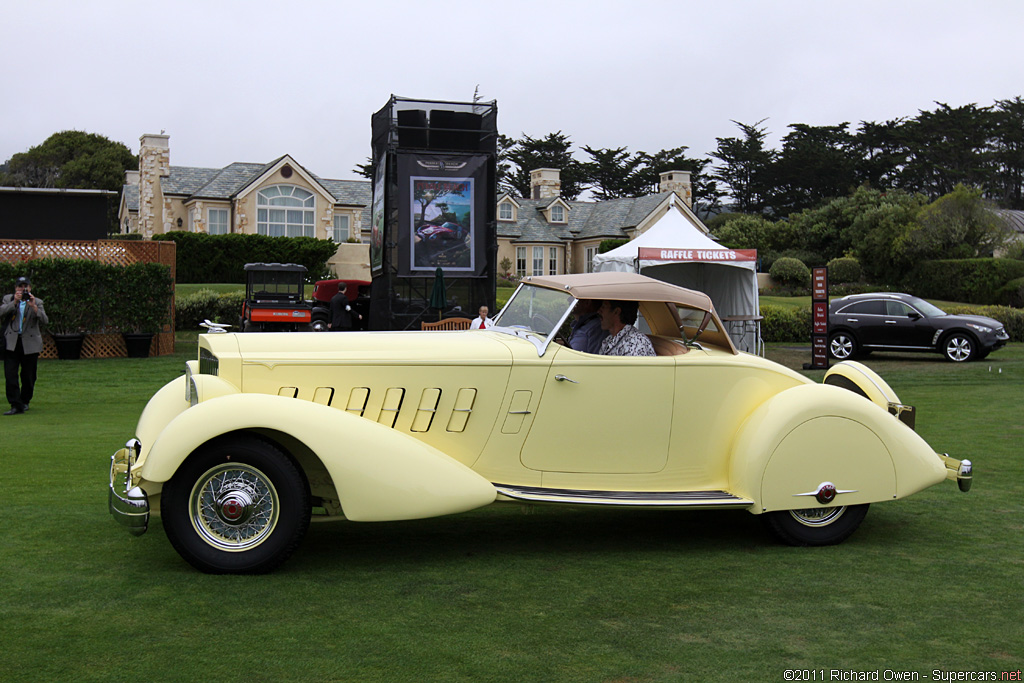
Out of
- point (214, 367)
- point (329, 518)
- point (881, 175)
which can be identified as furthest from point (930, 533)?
point (881, 175)

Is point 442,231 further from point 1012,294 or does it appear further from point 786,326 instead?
point 1012,294

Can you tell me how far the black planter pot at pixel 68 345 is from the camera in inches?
756

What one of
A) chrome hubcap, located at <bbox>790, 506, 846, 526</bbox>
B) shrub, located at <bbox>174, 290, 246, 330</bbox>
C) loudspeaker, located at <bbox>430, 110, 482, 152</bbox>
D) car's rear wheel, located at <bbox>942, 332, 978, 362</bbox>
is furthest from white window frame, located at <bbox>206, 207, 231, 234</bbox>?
chrome hubcap, located at <bbox>790, 506, 846, 526</bbox>

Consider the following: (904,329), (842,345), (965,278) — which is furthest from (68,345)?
(965,278)

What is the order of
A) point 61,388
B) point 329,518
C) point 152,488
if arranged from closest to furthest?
1. point 152,488
2. point 329,518
3. point 61,388

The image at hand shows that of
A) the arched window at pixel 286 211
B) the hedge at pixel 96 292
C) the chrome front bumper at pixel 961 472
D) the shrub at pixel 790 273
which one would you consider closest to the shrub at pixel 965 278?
the shrub at pixel 790 273

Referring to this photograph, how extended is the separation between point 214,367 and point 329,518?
44.0 inches

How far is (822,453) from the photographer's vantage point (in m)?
5.50

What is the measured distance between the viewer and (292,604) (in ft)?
14.3

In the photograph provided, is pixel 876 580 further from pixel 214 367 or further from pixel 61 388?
pixel 61 388

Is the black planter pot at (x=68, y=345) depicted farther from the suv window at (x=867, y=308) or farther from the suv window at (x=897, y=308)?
the suv window at (x=897, y=308)

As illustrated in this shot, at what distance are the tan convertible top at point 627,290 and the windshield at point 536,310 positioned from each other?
0.24 feet

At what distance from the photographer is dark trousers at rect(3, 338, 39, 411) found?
11500 mm

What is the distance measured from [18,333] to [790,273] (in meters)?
37.7
